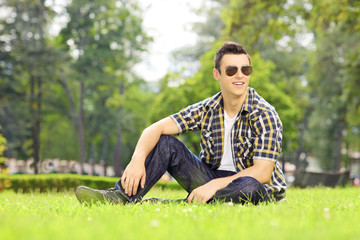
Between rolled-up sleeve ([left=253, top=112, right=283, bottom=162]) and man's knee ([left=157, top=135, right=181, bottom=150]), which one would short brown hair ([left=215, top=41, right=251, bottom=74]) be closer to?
rolled-up sleeve ([left=253, top=112, right=283, bottom=162])

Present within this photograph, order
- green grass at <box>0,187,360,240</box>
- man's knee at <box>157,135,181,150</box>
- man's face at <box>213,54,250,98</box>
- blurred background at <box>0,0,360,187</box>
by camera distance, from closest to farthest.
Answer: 1. green grass at <box>0,187,360,240</box>
2. man's knee at <box>157,135,181,150</box>
3. man's face at <box>213,54,250,98</box>
4. blurred background at <box>0,0,360,187</box>

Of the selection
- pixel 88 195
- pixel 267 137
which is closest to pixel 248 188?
pixel 267 137

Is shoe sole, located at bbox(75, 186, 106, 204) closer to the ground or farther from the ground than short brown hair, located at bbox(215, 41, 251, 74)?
closer to the ground

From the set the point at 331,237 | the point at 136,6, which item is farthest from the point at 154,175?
the point at 136,6

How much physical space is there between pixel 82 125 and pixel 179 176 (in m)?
28.6

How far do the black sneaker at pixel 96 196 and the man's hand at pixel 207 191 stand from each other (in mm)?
814

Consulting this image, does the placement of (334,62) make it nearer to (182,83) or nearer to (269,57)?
(269,57)

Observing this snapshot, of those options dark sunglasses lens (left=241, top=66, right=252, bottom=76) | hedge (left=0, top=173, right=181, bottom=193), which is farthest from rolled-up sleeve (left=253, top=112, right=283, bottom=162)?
hedge (left=0, top=173, right=181, bottom=193)

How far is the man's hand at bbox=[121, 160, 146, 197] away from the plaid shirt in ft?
2.97

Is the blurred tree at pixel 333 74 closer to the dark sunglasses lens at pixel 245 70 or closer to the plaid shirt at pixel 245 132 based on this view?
the dark sunglasses lens at pixel 245 70

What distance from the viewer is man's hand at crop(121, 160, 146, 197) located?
4.49 m

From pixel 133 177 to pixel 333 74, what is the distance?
28.0 meters

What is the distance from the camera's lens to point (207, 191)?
447 cm

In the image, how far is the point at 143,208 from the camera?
161 inches
